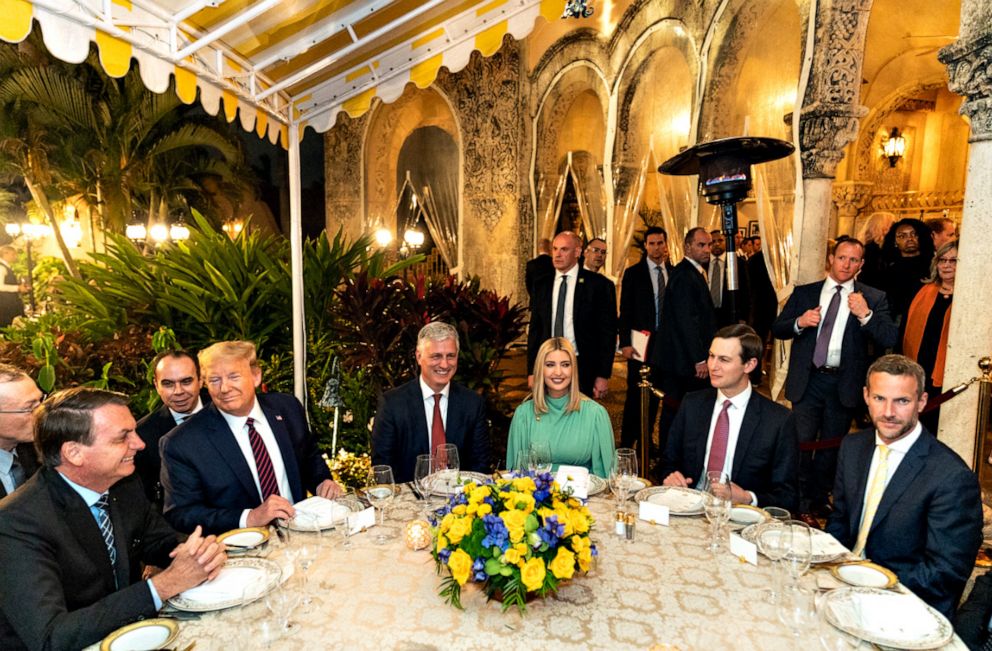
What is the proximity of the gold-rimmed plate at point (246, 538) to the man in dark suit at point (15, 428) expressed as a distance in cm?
92

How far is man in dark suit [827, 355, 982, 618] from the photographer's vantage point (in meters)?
2.13

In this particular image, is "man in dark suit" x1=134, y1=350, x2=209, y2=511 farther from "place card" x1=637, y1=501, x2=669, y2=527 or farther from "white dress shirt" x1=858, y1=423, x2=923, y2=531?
"white dress shirt" x1=858, y1=423, x2=923, y2=531

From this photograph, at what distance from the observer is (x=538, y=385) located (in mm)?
3141

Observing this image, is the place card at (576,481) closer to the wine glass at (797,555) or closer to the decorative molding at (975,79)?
the wine glass at (797,555)

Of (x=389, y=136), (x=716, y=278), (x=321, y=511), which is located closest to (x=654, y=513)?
(x=321, y=511)

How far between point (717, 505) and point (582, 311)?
310 centimetres

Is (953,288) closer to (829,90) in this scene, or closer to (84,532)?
(829,90)

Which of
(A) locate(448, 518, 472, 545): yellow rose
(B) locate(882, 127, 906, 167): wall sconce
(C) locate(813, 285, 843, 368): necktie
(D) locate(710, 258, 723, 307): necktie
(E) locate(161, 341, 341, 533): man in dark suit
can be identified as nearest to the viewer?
(A) locate(448, 518, 472, 545): yellow rose

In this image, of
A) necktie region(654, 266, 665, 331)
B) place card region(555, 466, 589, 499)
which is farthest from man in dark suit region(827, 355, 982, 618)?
necktie region(654, 266, 665, 331)

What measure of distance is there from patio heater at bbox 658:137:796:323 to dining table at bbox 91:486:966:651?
72.1 inches

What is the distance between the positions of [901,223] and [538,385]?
12.8 feet

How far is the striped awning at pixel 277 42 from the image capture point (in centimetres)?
258

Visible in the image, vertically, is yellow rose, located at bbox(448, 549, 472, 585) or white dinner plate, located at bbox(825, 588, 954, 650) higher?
yellow rose, located at bbox(448, 549, 472, 585)

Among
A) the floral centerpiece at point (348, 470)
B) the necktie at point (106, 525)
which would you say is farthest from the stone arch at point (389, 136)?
the necktie at point (106, 525)
